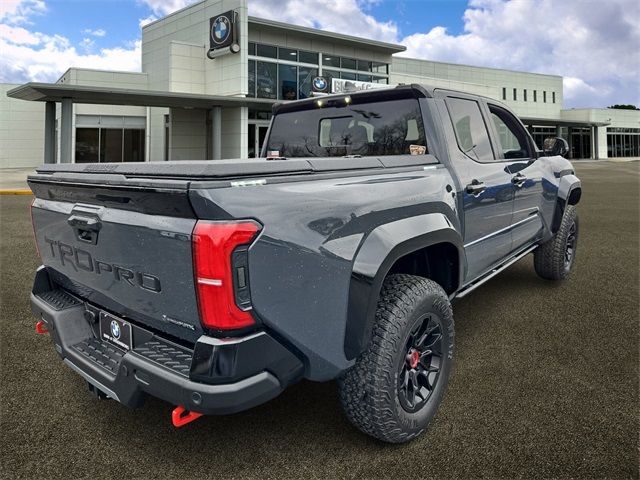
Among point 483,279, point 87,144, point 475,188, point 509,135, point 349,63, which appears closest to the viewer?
point 475,188

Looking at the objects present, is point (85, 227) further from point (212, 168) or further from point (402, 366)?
point (402, 366)

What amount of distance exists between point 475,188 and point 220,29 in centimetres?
2822

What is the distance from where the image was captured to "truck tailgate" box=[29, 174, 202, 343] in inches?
74.2

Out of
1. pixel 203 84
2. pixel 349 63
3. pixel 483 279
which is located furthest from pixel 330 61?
pixel 483 279

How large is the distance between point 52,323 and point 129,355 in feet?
2.54

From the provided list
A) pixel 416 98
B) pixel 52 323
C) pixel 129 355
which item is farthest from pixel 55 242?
pixel 416 98

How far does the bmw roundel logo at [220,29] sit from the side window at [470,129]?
26.6 metres

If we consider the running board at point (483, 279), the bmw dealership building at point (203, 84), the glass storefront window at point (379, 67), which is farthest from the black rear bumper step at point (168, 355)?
the glass storefront window at point (379, 67)

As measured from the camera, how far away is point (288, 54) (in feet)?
98.8

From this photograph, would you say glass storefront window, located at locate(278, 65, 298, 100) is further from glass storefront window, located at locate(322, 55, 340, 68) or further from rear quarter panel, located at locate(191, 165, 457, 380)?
rear quarter panel, located at locate(191, 165, 457, 380)

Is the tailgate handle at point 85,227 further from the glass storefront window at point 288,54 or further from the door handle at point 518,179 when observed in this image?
the glass storefront window at point 288,54

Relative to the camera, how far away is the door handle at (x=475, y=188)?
3269 millimetres

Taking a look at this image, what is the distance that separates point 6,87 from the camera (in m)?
38.9

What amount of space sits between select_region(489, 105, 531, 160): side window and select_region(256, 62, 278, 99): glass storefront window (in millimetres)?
26096
